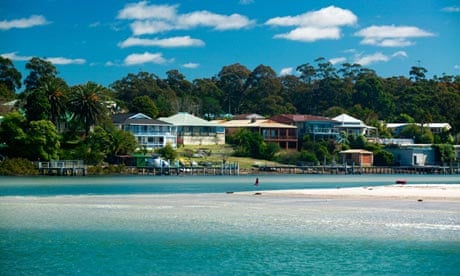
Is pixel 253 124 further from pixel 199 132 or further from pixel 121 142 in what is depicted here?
pixel 121 142

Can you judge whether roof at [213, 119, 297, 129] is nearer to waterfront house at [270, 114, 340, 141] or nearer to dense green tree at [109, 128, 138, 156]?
waterfront house at [270, 114, 340, 141]

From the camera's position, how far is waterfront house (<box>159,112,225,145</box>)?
117 m

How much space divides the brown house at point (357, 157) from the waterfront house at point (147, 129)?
2564 centimetres

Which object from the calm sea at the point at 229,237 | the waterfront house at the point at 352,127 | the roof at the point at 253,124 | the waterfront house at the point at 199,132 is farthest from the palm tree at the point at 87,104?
the calm sea at the point at 229,237

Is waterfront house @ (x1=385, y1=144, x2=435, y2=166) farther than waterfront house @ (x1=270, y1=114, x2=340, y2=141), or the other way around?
waterfront house @ (x1=270, y1=114, x2=340, y2=141)

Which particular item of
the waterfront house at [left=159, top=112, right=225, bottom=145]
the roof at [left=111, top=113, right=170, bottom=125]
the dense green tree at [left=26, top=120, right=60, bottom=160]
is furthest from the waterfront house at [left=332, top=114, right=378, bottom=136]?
the dense green tree at [left=26, top=120, right=60, bottom=160]

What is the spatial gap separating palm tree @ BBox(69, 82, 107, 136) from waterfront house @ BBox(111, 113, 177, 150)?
11.7 metres

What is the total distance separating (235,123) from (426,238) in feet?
307

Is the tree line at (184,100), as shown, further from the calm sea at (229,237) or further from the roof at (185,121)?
the calm sea at (229,237)

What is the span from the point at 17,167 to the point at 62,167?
553 cm

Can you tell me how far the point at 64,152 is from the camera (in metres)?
93.7

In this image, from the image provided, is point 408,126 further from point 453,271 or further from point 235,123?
point 453,271

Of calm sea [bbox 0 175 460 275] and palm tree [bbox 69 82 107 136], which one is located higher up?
palm tree [bbox 69 82 107 136]

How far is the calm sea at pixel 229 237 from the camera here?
1053 inches
